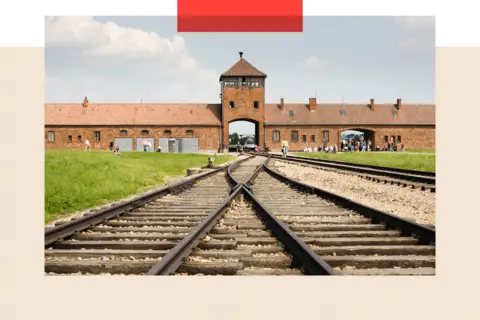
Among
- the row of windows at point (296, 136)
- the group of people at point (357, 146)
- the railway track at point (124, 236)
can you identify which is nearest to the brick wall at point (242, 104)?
the row of windows at point (296, 136)

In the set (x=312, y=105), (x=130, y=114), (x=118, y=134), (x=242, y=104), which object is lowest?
(x=118, y=134)

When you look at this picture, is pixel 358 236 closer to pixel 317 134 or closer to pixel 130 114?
pixel 130 114

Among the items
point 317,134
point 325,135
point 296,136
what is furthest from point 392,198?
point 325,135

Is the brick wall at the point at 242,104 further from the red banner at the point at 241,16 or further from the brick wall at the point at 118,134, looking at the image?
the red banner at the point at 241,16

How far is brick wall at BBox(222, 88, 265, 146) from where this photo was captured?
51.2m

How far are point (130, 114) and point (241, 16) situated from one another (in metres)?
49.8

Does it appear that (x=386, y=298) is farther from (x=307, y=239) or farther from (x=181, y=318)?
(x=307, y=239)

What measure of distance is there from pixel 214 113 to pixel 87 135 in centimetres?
1338

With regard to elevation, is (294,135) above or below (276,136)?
above

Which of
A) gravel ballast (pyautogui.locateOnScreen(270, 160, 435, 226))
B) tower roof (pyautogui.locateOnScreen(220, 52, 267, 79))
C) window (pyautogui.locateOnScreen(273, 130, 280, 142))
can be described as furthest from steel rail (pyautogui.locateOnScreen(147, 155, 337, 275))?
window (pyautogui.locateOnScreen(273, 130, 280, 142))

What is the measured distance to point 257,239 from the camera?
4.45 meters

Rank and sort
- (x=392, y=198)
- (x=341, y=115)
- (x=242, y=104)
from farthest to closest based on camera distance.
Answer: (x=341, y=115) → (x=242, y=104) → (x=392, y=198)

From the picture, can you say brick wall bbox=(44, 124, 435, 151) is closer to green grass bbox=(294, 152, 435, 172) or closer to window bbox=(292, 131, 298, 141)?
window bbox=(292, 131, 298, 141)

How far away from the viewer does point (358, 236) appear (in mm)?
4781
